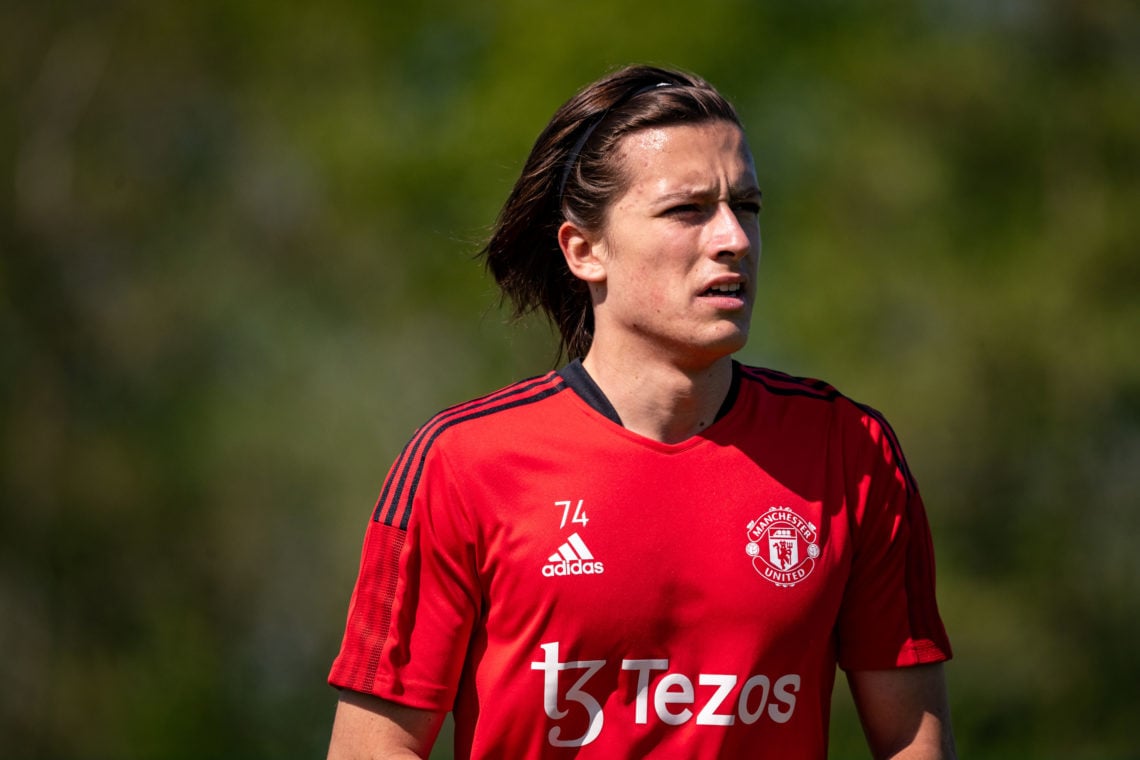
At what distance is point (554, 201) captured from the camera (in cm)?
354

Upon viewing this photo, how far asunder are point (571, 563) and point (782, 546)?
0.44 meters

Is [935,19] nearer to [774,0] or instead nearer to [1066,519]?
[774,0]

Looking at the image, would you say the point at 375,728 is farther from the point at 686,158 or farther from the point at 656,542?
the point at 686,158

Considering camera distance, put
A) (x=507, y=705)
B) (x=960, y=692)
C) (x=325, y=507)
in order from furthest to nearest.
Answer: (x=325, y=507) → (x=960, y=692) → (x=507, y=705)

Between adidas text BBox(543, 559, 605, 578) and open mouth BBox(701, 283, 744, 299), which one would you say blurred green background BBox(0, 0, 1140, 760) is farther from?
adidas text BBox(543, 559, 605, 578)

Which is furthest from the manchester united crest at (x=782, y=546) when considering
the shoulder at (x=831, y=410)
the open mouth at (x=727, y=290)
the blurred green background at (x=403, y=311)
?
Answer: the blurred green background at (x=403, y=311)

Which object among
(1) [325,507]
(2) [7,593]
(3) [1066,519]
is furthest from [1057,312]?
(2) [7,593]

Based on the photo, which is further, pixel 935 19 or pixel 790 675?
pixel 935 19

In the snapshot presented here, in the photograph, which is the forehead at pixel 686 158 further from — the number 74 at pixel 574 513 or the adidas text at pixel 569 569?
the adidas text at pixel 569 569

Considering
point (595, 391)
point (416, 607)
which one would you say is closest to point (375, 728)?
point (416, 607)

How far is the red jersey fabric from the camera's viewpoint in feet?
10.0

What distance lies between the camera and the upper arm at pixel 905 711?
10.5 feet

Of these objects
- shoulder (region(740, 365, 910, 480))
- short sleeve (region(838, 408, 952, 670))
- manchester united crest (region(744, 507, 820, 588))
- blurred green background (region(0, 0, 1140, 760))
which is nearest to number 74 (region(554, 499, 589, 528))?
manchester united crest (region(744, 507, 820, 588))

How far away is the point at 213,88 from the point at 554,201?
483 inches
